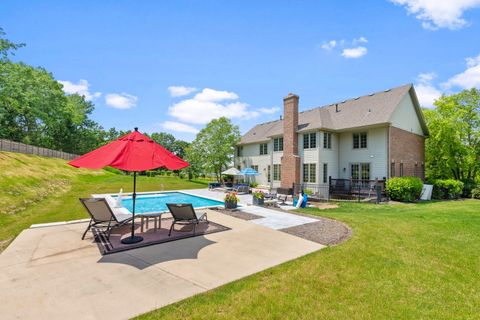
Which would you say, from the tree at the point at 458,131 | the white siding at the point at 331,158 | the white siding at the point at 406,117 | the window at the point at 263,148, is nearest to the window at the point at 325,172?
the white siding at the point at 331,158

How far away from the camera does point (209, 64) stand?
15086mm

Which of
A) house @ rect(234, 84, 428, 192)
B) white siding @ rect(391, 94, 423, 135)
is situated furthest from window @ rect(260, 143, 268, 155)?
white siding @ rect(391, 94, 423, 135)

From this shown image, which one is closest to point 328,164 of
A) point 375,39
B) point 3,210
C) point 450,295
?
point 375,39

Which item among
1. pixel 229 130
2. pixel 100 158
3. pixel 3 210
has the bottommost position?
pixel 3 210

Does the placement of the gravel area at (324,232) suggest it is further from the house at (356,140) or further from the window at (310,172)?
the window at (310,172)

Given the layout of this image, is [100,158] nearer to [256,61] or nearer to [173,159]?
[173,159]

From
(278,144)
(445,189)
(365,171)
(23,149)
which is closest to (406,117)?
(365,171)

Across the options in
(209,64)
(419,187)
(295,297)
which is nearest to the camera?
(295,297)

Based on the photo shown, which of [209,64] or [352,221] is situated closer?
[352,221]

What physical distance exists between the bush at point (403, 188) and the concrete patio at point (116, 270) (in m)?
13.3

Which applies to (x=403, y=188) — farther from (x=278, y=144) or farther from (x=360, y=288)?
(x=360, y=288)

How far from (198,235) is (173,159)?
8.13 ft

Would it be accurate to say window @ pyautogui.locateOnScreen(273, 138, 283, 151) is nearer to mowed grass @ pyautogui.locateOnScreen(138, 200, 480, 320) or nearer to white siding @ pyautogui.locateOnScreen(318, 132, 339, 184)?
white siding @ pyautogui.locateOnScreen(318, 132, 339, 184)

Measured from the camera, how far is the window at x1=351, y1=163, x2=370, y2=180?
758 inches
